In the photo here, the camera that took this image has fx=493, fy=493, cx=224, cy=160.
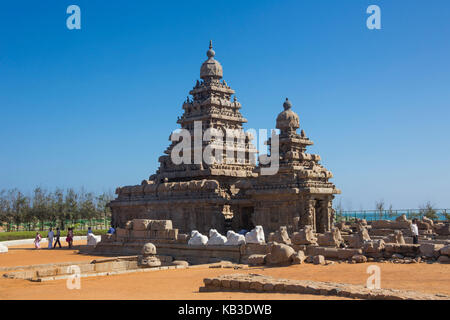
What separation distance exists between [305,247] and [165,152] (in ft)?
70.9

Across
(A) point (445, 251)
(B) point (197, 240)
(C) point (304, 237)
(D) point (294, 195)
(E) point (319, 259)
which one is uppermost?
(D) point (294, 195)

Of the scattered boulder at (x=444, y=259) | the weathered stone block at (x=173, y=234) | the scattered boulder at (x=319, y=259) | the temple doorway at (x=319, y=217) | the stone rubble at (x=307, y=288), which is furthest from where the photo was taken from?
the temple doorway at (x=319, y=217)

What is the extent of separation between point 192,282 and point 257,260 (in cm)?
457

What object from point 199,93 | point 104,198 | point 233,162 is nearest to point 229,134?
point 233,162

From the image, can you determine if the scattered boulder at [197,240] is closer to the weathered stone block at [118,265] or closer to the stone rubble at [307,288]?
the weathered stone block at [118,265]

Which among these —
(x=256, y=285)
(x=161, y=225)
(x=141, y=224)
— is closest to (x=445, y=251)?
(x=256, y=285)

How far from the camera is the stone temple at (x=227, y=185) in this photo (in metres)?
26.2

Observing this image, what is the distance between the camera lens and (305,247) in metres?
19.2

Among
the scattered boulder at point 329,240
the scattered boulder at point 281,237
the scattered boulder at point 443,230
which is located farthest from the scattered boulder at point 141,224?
the scattered boulder at point 443,230

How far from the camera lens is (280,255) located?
17.5 m

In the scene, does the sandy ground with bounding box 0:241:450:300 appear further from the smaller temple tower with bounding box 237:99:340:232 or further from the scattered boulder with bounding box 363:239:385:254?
the smaller temple tower with bounding box 237:99:340:232

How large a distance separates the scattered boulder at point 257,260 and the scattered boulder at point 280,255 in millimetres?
289

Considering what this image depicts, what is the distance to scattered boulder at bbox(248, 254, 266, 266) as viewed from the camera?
18.3 meters

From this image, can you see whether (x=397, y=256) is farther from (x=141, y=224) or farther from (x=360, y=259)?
(x=141, y=224)
